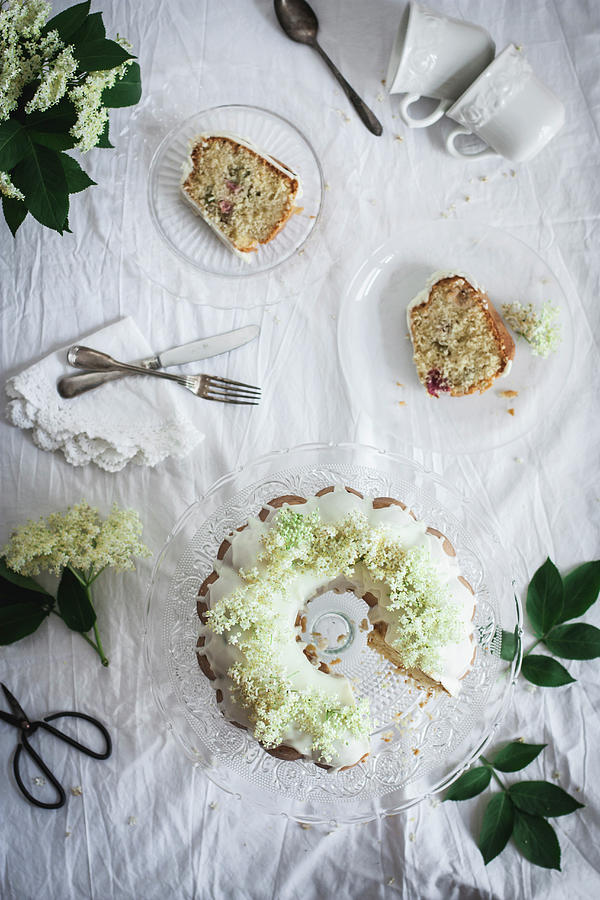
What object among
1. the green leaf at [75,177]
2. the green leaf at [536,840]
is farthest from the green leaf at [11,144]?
the green leaf at [536,840]

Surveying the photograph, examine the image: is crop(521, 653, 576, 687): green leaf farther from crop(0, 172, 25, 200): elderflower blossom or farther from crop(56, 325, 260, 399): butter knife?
crop(0, 172, 25, 200): elderflower blossom

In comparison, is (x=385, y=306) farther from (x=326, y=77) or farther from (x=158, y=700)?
(x=158, y=700)

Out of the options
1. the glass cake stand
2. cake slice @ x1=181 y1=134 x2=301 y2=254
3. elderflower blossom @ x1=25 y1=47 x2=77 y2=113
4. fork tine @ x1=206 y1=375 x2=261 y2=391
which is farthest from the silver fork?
elderflower blossom @ x1=25 y1=47 x2=77 y2=113

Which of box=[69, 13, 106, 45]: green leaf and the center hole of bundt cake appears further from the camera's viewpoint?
the center hole of bundt cake

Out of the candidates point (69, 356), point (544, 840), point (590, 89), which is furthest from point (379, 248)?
point (544, 840)

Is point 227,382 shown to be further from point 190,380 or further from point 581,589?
point 581,589

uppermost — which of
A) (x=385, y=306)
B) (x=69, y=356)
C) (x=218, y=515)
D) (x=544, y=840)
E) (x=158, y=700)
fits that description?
(x=385, y=306)
